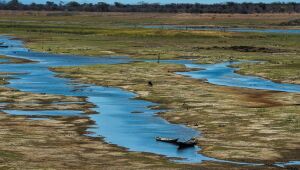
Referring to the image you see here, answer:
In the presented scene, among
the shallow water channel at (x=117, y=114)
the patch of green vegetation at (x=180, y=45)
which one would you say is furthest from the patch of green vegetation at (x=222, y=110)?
the patch of green vegetation at (x=180, y=45)

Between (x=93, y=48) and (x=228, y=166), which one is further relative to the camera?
(x=93, y=48)

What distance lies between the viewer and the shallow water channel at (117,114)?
116 ft

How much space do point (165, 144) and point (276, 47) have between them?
3196 inches

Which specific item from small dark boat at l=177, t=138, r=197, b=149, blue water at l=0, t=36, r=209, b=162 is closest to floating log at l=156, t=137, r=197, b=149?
→ small dark boat at l=177, t=138, r=197, b=149

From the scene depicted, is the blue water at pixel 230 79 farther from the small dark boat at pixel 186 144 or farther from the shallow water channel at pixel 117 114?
the small dark boat at pixel 186 144

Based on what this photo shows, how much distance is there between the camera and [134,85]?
2442 inches

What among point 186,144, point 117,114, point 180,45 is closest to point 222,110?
point 117,114

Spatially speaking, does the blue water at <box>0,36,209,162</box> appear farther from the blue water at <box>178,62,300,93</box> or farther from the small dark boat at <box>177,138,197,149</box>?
the blue water at <box>178,62,300,93</box>

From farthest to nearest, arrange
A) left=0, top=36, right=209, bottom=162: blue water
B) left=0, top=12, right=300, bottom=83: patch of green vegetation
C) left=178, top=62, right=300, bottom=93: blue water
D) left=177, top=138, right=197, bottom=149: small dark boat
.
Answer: left=0, top=12, right=300, bottom=83: patch of green vegetation < left=178, top=62, right=300, bottom=93: blue water < left=0, top=36, right=209, bottom=162: blue water < left=177, top=138, right=197, bottom=149: small dark boat

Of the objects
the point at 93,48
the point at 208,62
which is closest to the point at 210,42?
the point at 93,48

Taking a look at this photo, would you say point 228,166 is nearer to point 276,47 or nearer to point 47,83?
point 47,83

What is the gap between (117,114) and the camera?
153 feet

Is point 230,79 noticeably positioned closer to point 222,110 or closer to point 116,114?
point 222,110

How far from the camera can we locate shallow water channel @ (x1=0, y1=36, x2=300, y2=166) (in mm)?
35312
